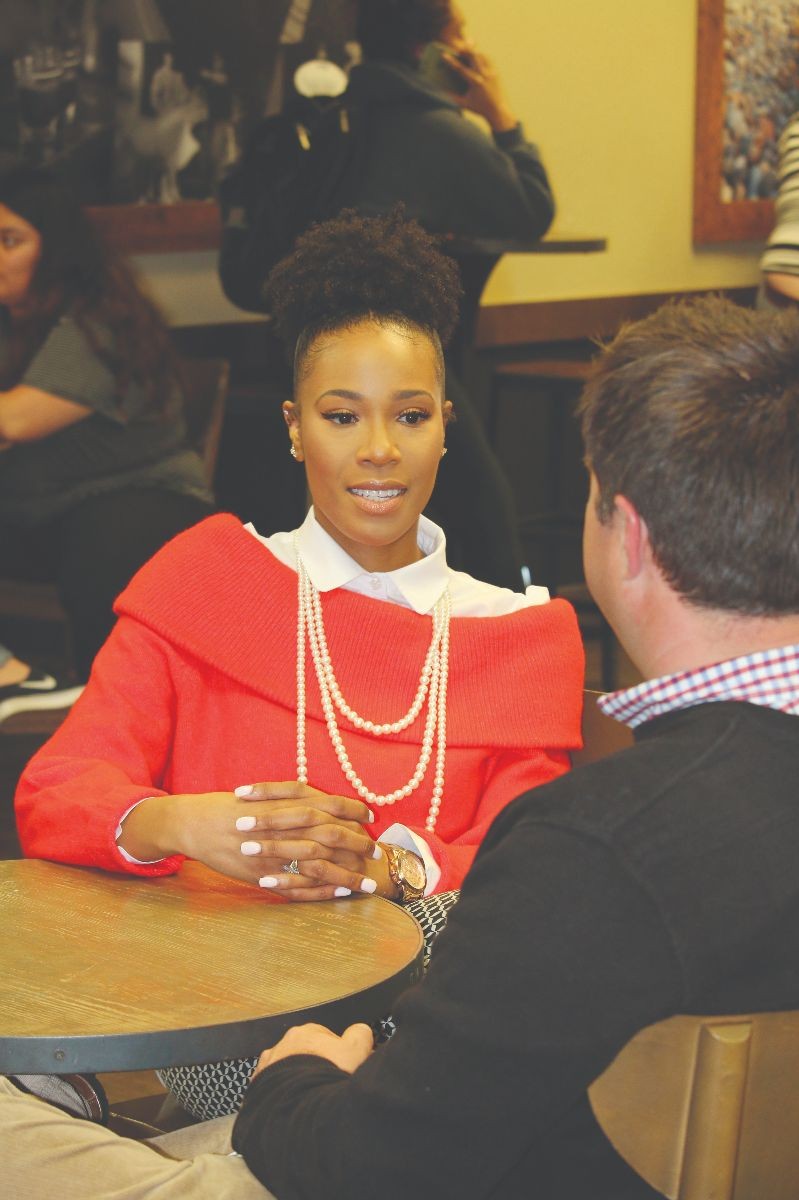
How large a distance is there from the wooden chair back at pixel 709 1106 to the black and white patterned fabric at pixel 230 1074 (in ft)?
1.63

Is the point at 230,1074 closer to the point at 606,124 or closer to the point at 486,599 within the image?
the point at 486,599

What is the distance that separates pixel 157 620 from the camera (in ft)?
5.57

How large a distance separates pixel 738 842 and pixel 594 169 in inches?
173

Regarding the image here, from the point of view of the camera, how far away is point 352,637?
1755 mm

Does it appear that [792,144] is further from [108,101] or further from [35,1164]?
[35,1164]

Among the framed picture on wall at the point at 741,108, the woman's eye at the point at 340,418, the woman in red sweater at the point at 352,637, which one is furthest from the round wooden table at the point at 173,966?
the framed picture on wall at the point at 741,108

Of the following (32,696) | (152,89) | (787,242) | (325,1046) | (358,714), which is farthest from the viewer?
(152,89)

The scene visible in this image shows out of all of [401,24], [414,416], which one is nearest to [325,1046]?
[414,416]

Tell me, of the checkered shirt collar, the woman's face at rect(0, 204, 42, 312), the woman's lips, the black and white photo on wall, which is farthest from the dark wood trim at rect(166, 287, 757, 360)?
the checkered shirt collar

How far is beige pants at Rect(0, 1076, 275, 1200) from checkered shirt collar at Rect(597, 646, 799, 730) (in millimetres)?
482

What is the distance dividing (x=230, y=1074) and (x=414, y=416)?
79 cm

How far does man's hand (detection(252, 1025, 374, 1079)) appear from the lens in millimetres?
1104

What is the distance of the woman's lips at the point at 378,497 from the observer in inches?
68.4

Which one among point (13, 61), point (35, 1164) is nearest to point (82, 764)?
point (35, 1164)
